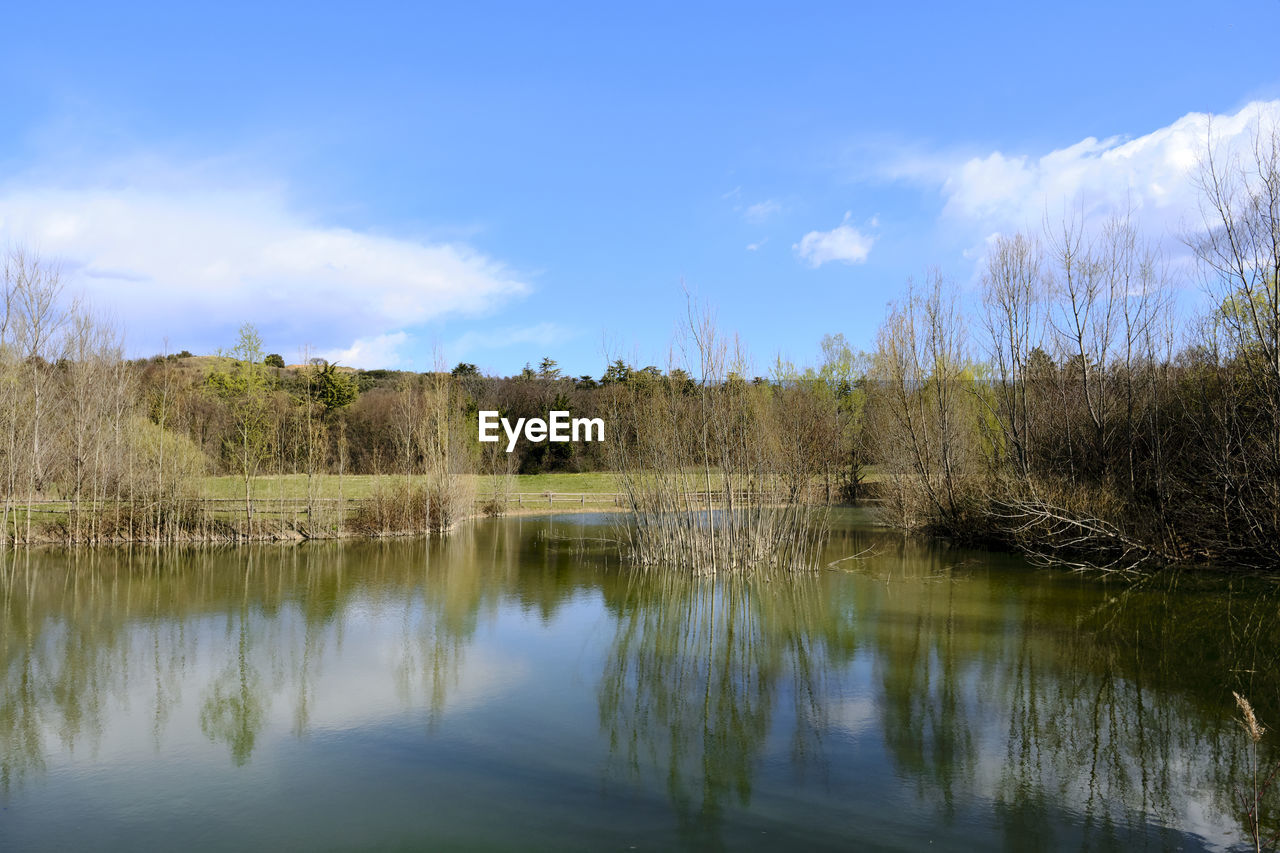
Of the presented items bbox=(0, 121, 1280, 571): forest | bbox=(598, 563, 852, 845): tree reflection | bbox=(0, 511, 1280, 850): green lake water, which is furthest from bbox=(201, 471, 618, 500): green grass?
bbox=(598, 563, 852, 845): tree reflection

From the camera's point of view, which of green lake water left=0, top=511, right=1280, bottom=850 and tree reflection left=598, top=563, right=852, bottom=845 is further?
tree reflection left=598, top=563, right=852, bottom=845

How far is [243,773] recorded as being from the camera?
221 inches

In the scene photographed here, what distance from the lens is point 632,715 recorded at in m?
6.90

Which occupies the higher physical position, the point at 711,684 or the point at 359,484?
the point at 359,484

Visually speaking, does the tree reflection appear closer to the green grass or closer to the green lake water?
the green lake water

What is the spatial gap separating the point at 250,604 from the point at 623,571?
6579 millimetres

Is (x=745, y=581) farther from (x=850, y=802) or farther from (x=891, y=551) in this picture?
(x=850, y=802)

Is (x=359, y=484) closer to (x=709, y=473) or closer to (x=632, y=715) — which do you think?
(x=709, y=473)

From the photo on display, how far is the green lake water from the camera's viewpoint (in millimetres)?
4848

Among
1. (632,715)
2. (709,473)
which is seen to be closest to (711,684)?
(632,715)

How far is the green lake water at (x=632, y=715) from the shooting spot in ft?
15.9

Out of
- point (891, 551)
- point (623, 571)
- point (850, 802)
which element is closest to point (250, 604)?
point (623, 571)

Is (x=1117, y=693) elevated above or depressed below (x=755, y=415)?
below

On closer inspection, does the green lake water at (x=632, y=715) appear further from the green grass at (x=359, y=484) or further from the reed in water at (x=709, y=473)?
the green grass at (x=359, y=484)
